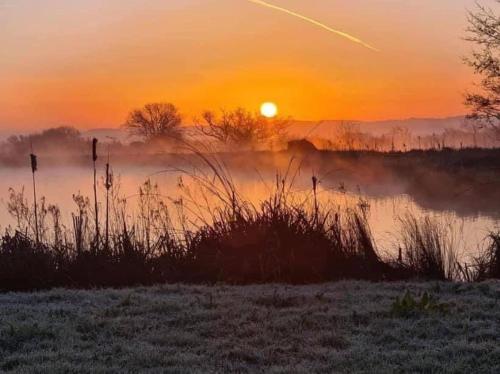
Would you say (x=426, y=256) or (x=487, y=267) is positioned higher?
(x=426, y=256)

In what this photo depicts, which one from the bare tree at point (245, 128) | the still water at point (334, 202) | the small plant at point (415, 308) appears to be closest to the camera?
the small plant at point (415, 308)

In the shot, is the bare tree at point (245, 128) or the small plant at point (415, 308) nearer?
the small plant at point (415, 308)

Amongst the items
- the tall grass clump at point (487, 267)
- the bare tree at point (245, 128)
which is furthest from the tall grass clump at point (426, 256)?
the bare tree at point (245, 128)

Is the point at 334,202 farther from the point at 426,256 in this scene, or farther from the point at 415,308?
the point at 415,308

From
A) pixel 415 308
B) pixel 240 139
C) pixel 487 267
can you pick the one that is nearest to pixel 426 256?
pixel 487 267

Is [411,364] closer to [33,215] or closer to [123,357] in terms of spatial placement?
[123,357]

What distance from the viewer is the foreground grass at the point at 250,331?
12.9 ft

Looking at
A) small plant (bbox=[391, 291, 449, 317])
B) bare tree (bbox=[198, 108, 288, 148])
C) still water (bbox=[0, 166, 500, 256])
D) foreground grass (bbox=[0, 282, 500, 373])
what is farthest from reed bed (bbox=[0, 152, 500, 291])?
bare tree (bbox=[198, 108, 288, 148])

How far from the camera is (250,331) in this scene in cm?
463

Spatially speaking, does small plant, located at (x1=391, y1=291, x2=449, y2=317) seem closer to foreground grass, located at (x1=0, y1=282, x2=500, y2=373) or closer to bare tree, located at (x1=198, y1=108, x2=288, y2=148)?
foreground grass, located at (x1=0, y1=282, x2=500, y2=373)

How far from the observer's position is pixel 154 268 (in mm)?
7484

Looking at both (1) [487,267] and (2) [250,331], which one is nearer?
(2) [250,331]

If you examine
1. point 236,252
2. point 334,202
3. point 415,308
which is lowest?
point 415,308

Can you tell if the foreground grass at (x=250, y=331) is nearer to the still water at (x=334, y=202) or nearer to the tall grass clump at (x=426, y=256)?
the tall grass clump at (x=426, y=256)
